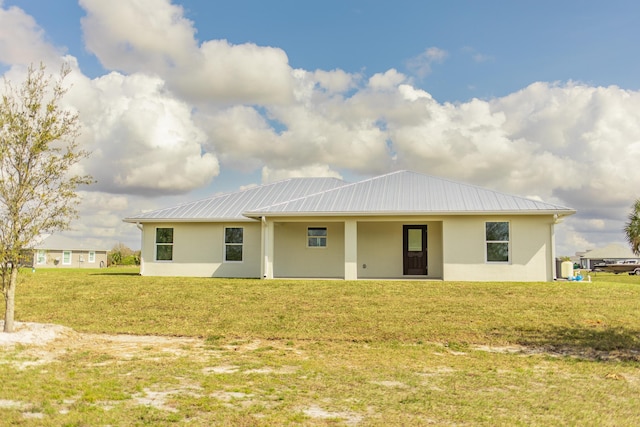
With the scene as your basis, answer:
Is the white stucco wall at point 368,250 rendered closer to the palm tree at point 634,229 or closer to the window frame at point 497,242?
the window frame at point 497,242

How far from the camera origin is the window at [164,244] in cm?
2233

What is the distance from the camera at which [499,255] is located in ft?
62.6

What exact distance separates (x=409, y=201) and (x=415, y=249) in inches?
90.2

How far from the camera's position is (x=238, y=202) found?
2345 cm

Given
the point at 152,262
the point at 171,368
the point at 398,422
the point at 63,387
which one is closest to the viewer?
the point at 398,422

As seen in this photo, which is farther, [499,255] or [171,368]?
[499,255]

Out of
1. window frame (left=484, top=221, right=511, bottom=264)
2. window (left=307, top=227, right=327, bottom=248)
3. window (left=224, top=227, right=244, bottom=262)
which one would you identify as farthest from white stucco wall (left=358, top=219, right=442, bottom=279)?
window (left=224, top=227, right=244, bottom=262)

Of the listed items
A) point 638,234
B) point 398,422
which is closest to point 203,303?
point 398,422

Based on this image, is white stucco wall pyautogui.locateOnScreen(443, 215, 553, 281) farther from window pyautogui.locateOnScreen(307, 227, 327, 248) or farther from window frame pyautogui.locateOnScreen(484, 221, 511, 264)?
window pyautogui.locateOnScreen(307, 227, 327, 248)

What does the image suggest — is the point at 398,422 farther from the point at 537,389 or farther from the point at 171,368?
the point at 171,368

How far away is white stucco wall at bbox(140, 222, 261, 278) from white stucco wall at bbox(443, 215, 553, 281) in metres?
7.86

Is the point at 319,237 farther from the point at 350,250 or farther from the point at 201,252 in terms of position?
the point at 201,252

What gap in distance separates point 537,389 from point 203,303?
9934 millimetres

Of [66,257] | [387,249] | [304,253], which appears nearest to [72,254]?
[66,257]
